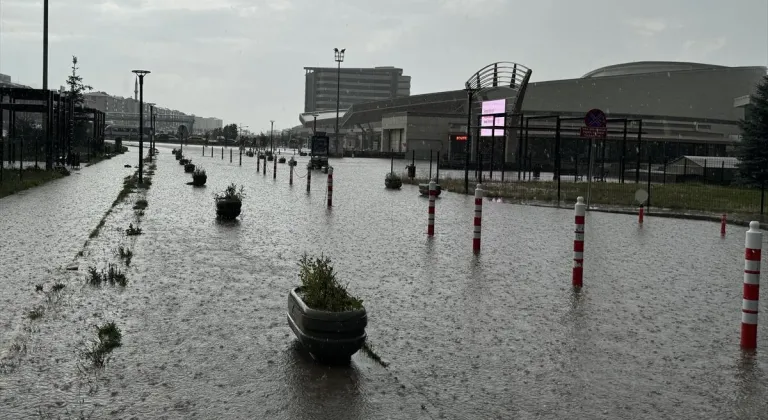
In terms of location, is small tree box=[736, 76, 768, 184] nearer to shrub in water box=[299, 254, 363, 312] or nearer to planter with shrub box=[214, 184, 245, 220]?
planter with shrub box=[214, 184, 245, 220]

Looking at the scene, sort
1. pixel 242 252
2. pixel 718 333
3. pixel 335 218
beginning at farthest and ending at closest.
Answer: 1. pixel 335 218
2. pixel 242 252
3. pixel 718 333

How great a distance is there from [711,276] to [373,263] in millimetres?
5548

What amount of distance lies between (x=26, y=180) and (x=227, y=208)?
1541 centimetres

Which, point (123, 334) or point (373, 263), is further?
point (373, 263)

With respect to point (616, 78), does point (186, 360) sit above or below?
below

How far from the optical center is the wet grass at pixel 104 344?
6.88 meters

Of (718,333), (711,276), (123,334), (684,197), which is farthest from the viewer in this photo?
(684,197)

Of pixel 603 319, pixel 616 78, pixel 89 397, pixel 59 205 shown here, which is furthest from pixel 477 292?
pixel 616 78

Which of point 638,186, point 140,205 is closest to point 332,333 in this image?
point 140,205

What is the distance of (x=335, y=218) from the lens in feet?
70.1

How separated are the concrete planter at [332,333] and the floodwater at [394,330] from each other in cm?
15

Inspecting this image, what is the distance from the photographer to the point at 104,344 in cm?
738

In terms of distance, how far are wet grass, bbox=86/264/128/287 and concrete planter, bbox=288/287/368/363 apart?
4546 millimetres

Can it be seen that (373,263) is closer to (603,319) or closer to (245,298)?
(245,298)
